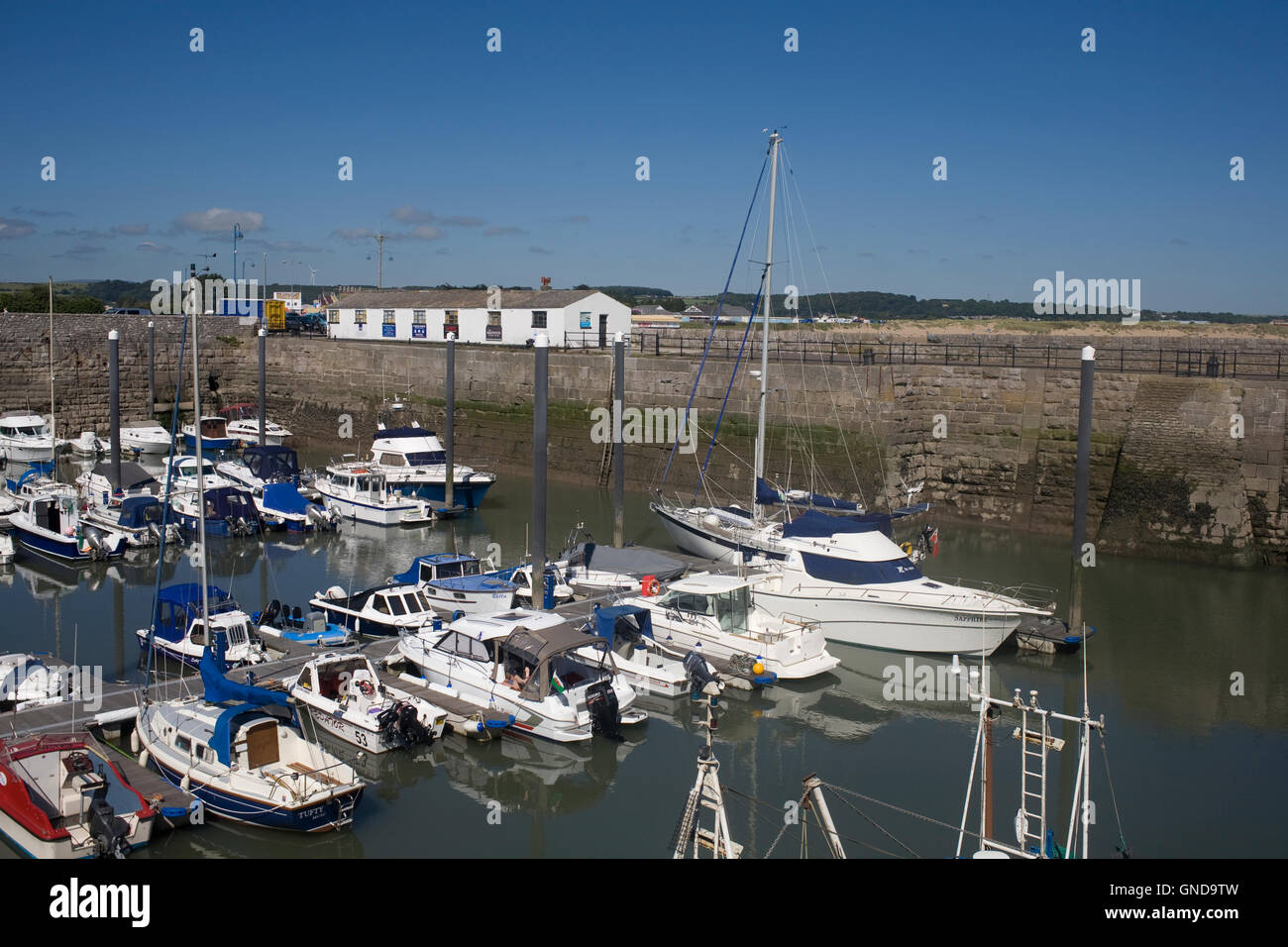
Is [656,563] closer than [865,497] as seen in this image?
Yes

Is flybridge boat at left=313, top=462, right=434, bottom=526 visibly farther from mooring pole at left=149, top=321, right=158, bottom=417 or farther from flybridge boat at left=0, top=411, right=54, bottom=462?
mooring pole at left=149, top=321, right=158, bottom=417

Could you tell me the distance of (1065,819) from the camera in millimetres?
12312

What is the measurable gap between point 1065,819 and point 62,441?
35.6 meters

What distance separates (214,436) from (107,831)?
109 feet

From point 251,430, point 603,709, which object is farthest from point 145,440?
point 603,709

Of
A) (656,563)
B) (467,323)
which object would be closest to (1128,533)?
(656,563)

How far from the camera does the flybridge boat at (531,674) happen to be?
13.9m

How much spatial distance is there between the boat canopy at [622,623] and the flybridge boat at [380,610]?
9.78 ft

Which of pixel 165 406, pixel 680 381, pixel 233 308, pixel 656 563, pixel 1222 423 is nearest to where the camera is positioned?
pixel 656 563

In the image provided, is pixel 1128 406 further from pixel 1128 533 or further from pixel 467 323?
pixel 467 323

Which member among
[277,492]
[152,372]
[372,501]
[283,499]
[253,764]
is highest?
[152,372]

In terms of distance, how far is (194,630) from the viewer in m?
16.1

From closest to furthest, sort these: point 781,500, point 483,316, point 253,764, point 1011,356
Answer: point 253,764, point 781,500, point 1011,356, point 483,316

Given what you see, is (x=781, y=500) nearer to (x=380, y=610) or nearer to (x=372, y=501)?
(x=380, y=610)
